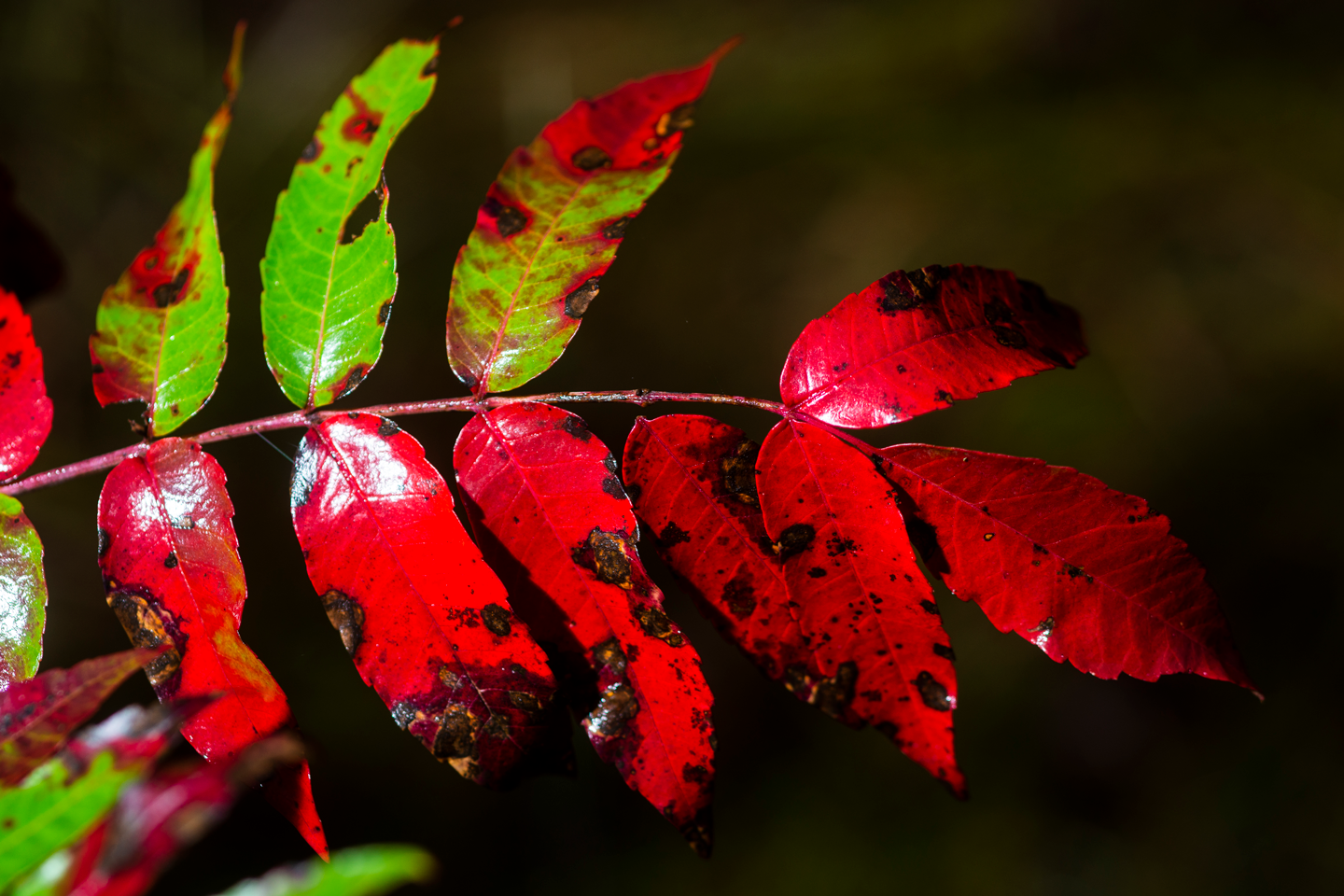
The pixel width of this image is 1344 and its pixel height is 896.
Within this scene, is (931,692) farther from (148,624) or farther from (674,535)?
(148,624)

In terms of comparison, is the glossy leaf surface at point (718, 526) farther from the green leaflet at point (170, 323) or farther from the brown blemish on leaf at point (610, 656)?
the green leaflet at point (170, 323)

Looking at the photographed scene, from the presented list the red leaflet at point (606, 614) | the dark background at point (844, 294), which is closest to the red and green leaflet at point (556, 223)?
the red leaflet at point (606, 614)

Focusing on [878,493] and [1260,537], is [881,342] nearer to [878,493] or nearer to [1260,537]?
[878,493]

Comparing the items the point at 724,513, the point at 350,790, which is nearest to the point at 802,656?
the point at 724,513

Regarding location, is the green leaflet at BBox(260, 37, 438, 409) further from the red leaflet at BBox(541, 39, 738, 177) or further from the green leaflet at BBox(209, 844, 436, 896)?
the green leaflet at BBox(209, 844, 436, 896)

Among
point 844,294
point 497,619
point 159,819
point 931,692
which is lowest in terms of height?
point 844,294

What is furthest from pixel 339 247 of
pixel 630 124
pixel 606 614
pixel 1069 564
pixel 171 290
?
pixel 1069 564
